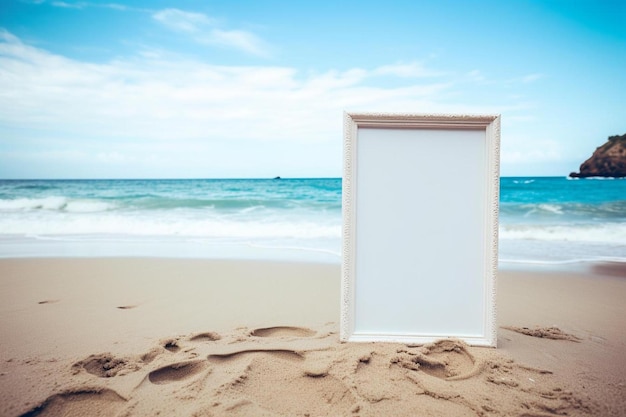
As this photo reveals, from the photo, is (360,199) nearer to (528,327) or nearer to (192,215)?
(528,327)

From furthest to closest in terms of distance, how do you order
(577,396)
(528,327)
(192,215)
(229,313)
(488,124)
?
(192,215) → (229,313) → (528,327) → (488,124) → (577,396)

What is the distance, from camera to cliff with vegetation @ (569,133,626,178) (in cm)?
4034

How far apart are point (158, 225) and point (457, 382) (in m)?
11.1

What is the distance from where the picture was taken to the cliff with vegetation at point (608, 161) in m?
40.3

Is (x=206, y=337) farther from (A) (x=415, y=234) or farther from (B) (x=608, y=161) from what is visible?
(B) (x=608, y=161)

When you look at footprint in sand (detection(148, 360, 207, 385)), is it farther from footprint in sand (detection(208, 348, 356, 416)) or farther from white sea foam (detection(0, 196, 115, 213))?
white sea foam (detection(0, 196, 115, 213))

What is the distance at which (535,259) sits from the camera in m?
6.69

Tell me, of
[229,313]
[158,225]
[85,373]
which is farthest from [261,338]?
[158,225]

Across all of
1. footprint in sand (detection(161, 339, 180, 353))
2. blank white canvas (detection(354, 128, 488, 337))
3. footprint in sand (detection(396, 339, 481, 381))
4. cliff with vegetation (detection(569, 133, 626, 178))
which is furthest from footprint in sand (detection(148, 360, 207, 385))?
cliff with vegetation (detection(569, 133, 626, 178))

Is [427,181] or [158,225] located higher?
→ [427,181]

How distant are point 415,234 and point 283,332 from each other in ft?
4.52

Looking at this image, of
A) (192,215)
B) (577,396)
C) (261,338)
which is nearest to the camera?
(577,396)

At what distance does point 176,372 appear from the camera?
2.43 metres

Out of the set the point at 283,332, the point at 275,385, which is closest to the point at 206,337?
the point at 283,332
